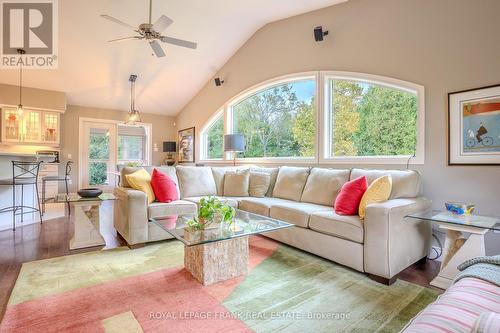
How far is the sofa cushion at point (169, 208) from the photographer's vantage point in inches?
122

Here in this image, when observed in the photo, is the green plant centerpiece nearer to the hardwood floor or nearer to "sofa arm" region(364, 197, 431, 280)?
"sofa arm" region(364, 197, 431, 280)

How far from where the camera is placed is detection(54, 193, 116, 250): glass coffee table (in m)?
3.05

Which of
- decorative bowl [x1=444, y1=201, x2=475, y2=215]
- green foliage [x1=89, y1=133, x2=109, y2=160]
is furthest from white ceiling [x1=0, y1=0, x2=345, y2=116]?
decorative bowl [x1=444, y1=201, x2=475, y2=215]

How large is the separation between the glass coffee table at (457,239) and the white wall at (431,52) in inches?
21.5

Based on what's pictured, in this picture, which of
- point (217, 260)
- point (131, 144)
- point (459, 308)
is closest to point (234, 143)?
point (217, 260)

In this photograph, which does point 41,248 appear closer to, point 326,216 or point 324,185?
point 326,216

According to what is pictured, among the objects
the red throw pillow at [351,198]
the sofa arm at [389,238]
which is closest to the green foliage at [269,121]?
the red throw pillow at [351,198]

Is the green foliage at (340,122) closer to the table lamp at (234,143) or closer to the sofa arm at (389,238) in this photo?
the table lamp at (234,143)

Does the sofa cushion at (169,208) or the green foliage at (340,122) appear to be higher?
the green foliage at (340,122)

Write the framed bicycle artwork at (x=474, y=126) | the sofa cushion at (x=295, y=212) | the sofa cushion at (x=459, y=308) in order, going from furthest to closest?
the sofa cushion at (x=295, y=212), the framed bicycle artwork at (x=474, y=126), the sofa cushion at (x=459, y=308)

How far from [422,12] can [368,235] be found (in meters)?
2.57

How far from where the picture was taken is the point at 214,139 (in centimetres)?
647

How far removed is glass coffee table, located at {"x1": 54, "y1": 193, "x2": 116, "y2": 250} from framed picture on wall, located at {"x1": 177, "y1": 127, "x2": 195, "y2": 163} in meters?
4.13

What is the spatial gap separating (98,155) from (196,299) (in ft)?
21.5
